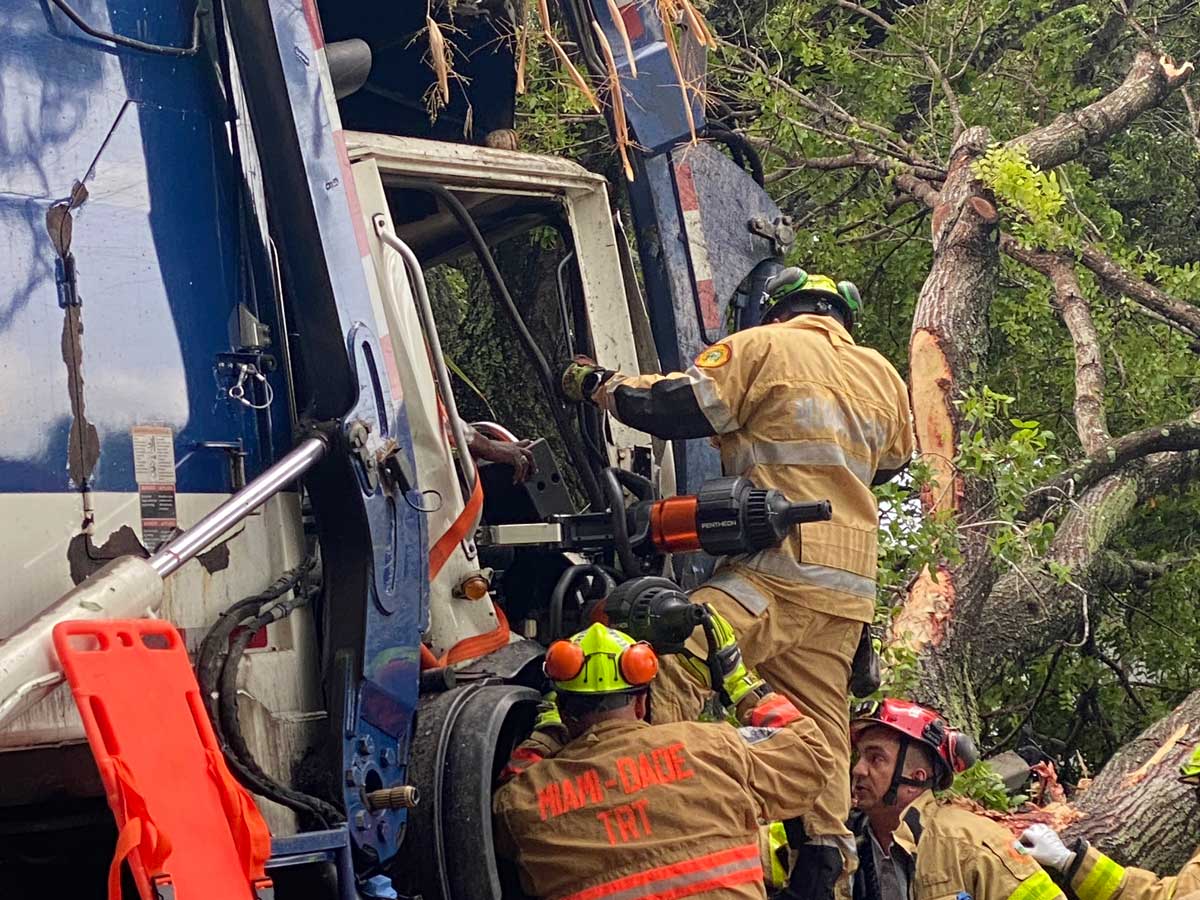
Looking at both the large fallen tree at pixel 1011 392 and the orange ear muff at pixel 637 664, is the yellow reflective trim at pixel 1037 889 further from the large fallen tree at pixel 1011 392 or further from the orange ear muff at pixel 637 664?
the orange ear muff at pixel 637 664

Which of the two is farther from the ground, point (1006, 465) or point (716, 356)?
point (716, 356)

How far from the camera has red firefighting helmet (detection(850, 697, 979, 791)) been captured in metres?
4.37

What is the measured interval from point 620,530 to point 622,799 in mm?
735

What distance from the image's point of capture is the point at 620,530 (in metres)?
3.51

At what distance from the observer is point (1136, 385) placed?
701 cm

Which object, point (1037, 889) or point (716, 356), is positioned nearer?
point (716, 356)

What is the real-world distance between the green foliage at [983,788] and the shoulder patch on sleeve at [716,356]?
6.46ft

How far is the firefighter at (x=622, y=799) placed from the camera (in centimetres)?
295

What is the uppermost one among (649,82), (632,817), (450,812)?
(649,82)

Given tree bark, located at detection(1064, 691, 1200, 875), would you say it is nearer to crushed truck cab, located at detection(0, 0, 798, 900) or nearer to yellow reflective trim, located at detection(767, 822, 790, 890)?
yellow reflective trim, located at detection(767, 822, 790, 890)

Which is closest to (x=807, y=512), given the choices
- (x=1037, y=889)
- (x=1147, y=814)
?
(x=1037, y=889)

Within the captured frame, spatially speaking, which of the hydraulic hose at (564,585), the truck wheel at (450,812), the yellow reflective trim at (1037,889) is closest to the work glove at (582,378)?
the hydraulic hose at (564,585)

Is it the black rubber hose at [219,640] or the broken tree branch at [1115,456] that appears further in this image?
the broken tree branch at [1115,456]

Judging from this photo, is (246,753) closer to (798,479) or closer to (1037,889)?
(798,479)
